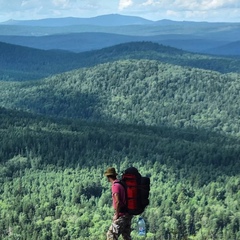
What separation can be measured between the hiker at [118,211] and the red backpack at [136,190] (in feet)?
1.53

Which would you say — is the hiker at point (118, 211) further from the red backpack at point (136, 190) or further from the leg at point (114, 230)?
the red backpack at point (136, 190)

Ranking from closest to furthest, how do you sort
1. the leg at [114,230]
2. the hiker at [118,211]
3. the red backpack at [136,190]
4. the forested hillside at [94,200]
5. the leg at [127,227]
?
the red backpack at [136,190], the hiker at [118,211], the leg at [114,230], the leg at [127,227], the forested hillside at [94,200]

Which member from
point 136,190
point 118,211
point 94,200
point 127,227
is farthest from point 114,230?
point 94,200

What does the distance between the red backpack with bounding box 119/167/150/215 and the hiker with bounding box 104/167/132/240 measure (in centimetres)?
47

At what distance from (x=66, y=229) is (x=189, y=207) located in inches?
1506

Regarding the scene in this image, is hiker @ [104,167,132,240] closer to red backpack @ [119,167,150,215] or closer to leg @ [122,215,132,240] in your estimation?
leg @ [122,215,132,240]

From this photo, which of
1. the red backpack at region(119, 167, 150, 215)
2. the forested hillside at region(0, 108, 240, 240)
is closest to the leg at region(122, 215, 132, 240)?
the red backpack at region(119, 167, 150, 215)

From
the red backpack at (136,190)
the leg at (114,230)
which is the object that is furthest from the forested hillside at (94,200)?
the red backpack at (136,190)

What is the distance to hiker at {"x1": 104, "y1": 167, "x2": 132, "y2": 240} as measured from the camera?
125ft

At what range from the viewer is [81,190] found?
166500 mm

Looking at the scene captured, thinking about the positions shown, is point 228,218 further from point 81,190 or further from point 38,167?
point 38,167

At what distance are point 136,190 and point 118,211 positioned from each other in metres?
1.98

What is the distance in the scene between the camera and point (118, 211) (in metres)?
38.5

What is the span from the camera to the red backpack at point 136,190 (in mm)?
37844
